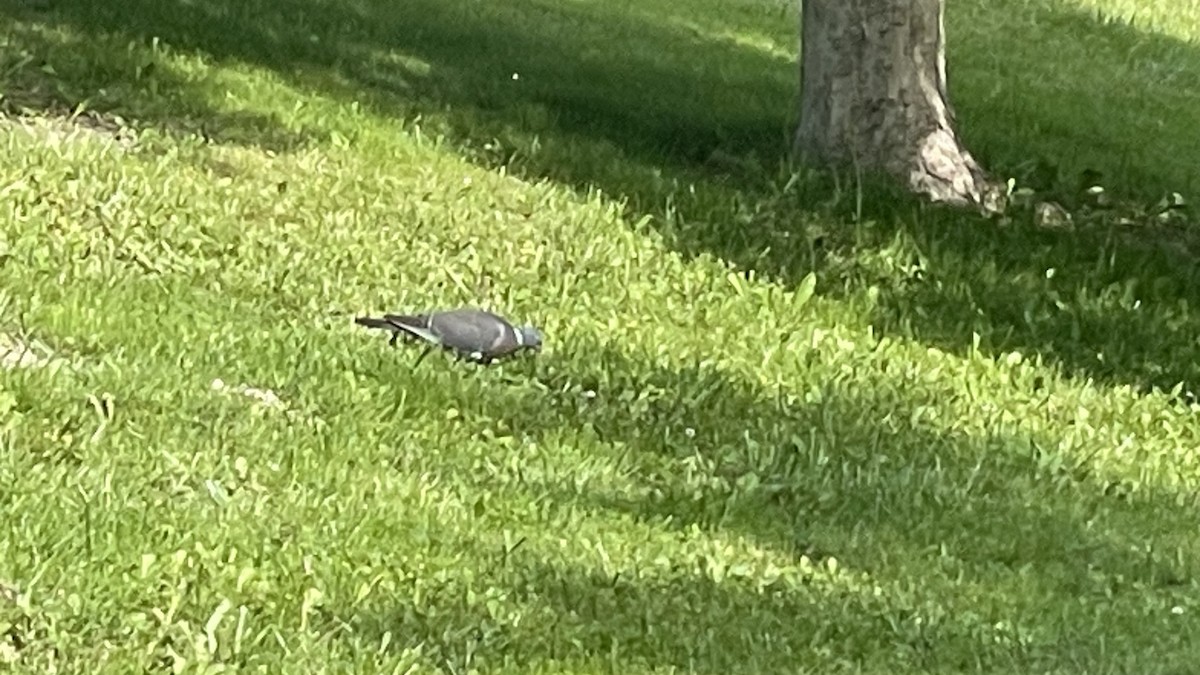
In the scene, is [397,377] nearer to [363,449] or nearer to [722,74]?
[363,449]

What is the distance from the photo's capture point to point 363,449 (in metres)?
6.88

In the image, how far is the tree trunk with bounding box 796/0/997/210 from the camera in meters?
11.1

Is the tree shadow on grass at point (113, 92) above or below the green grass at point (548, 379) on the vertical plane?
below

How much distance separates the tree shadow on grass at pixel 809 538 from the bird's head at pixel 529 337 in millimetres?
94

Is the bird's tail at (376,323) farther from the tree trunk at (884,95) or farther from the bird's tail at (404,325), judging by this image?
the tree trunk at (884,95)

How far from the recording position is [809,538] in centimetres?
692

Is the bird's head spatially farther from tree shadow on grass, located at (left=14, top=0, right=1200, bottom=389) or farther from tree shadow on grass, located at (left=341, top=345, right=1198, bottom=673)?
tree shadow on grass, located at (left=14, top=0, right=1200, bottom=389)

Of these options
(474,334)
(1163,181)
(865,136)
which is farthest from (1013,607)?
(1163,181)

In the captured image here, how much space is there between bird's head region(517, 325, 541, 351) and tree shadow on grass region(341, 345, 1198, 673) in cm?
9

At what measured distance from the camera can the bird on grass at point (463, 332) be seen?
26.5 ft

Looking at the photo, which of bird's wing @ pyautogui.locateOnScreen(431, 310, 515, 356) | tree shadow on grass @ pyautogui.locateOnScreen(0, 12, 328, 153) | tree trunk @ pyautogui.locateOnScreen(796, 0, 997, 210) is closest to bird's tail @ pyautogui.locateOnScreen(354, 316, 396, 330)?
bird's wing @ pyautogui.locateOnScreen(431, 310, 515, 356)

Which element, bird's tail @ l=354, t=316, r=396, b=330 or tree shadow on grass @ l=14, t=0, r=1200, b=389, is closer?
bird's tail @ l=354, t=316, r=396, b=330

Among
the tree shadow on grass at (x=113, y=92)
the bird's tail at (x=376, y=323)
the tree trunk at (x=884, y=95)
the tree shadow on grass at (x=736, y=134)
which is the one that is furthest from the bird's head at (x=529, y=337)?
the tree trunk at (x=884, y=95)

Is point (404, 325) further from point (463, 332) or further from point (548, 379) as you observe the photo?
point (548, 379)
